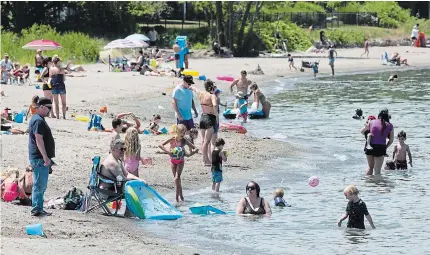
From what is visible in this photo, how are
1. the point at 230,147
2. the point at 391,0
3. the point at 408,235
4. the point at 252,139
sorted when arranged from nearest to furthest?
1. the point at 408,235
2. the point at 230,147
3. the point at 252,139
4. the point at 391,0

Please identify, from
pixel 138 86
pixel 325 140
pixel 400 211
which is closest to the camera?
pixel 400 211

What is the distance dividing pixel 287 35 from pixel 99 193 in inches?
1821

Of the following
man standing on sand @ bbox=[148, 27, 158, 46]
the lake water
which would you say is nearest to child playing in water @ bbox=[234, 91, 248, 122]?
the lake water

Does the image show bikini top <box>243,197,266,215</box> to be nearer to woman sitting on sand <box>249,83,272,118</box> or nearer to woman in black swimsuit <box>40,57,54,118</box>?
woman in black swimsuit <box>40,57,54,118</box>

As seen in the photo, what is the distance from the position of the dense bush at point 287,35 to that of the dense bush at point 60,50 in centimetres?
1317

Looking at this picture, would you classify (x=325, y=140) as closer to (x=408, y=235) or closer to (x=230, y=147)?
(x=230, y=147)

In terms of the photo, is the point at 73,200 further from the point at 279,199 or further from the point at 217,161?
the point at 279,199

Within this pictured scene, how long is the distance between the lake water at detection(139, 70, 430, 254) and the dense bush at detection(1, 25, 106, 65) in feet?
47.4

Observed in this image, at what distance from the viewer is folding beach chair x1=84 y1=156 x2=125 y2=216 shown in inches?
540

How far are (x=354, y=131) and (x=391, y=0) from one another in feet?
153

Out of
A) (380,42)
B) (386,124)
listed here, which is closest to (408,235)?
(386,124)

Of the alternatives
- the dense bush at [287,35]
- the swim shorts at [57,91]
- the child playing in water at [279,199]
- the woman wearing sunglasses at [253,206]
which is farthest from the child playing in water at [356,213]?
the dense bush at [287,35]

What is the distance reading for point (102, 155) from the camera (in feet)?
62.0

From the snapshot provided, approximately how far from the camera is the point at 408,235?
14375 millimetres
